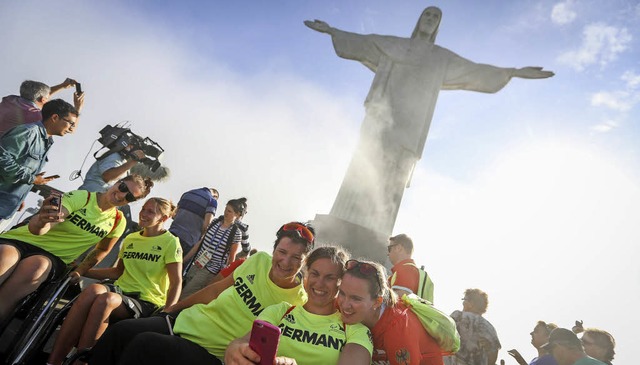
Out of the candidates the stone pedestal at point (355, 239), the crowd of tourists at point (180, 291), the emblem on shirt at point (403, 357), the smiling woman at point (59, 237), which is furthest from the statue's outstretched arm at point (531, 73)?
the smiling woman at point (59, 237)

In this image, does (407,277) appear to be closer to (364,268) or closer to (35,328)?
(364,268)

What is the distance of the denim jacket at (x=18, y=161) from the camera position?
9.40ft

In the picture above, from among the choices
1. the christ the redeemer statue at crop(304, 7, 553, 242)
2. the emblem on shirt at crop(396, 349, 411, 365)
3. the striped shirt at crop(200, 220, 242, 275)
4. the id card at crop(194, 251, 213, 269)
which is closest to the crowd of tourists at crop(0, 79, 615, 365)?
the emblem on shirt at crop(396, 349, 411, 365)

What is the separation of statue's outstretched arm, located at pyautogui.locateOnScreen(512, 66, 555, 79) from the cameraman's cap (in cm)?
664

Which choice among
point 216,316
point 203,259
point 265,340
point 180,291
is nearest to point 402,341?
point 265,340

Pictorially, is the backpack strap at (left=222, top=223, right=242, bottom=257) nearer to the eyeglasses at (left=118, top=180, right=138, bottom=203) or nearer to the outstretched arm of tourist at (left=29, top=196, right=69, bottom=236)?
the eyeglasses at (left=118, top=180, right=138, bottom=203)

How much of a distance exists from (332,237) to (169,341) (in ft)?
15.8

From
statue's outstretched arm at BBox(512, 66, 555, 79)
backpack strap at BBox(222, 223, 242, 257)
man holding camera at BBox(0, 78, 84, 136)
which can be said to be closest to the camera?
man holding camera at BBox(0, 78, 84, 136)

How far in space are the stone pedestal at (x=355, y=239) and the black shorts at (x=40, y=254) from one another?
168 inches

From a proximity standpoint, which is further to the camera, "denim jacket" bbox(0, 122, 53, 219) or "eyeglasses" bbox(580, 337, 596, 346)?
"eyeglasses" bbox(580, 337, 596, 346)

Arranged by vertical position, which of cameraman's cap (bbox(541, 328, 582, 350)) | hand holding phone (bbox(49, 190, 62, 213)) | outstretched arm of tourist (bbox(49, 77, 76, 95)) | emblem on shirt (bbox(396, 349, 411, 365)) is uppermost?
outstretched arm of tourist (bbox(49, 77, 76, 95))

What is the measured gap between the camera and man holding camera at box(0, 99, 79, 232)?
2.88 m

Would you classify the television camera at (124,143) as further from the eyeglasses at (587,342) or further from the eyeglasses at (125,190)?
the eyeglasses at (587,342)

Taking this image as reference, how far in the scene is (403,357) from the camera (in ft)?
5.80
